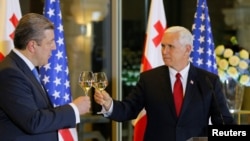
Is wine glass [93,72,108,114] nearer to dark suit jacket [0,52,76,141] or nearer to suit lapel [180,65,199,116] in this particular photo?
dark suit jacket [0,52,76,141]

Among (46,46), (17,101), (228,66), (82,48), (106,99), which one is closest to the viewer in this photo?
(17,101)

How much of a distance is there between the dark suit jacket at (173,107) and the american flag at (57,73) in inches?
33.1

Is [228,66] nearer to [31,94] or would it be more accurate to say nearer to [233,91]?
[233,91]

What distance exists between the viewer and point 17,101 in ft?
6.84

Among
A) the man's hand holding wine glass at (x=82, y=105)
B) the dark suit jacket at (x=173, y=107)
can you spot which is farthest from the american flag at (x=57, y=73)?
the man's hand holding wine glass at (x=82, y=105)

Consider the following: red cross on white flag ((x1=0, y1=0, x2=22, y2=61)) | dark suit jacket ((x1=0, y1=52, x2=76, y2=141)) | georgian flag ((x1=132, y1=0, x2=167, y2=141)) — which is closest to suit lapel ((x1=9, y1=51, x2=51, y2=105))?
dark suit jacket ((x1=0, y1=52, x2=76, y2=141))

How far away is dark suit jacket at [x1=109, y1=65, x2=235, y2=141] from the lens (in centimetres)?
284

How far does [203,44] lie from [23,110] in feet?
7.87

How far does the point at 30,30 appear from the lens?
85.7 inches

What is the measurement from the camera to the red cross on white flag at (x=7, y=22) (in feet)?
11.5

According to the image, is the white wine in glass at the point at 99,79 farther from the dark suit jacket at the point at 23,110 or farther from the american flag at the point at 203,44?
the american flag at the point at 203,44

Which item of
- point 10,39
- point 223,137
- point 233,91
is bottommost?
point 233,91

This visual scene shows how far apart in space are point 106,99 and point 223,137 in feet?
4.14

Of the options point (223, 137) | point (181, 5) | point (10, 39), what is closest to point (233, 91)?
point (181, 5)
